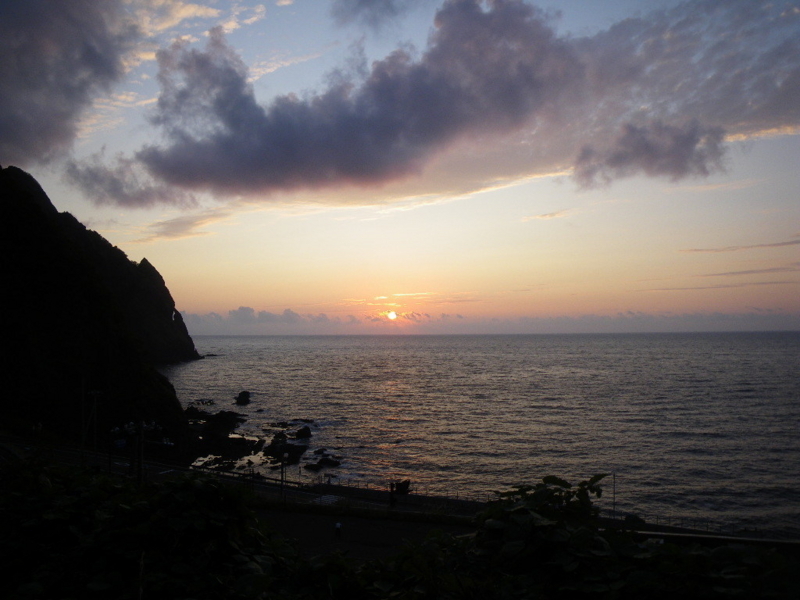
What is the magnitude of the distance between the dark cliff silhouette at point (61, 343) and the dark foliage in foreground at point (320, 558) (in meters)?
45.5

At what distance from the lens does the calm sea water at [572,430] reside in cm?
3847

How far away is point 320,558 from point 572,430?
2331 inches

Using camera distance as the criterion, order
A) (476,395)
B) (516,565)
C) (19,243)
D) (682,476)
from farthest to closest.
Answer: (476,395), (19,243), (682,476), (516,565)

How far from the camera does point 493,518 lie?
349 cm

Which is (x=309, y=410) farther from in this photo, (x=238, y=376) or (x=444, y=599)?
(x=444, y=599)

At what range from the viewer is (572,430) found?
57594 mm

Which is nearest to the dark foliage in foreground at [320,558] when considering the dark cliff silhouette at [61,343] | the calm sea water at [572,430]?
the calm sea water at [572,430]

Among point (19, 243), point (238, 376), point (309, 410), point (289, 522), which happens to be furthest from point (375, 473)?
point (238, 376)

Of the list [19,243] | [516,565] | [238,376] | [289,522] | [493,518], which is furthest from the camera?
[238,376]

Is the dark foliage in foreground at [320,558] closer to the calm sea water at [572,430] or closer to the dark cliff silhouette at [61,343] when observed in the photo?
the calm sea water at [572,430]

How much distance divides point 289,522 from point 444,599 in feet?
68.3

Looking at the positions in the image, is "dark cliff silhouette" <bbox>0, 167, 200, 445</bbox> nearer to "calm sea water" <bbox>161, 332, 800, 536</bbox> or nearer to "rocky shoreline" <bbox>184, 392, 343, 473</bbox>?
"rocky shoreline" <bbox>184, 392, 343, 473</bbox>

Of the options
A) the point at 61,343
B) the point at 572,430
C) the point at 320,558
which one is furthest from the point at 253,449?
the point at 320,558

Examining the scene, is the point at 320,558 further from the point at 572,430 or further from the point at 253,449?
the point at 572,430
